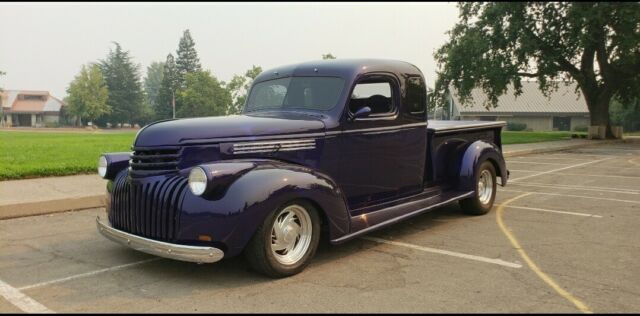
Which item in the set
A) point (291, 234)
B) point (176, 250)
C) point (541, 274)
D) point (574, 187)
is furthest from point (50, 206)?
point (574, 187)

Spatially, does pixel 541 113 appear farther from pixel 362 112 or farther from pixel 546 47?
pixel 362 112

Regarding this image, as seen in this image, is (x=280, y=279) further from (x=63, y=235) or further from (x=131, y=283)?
(x=63, y=235)

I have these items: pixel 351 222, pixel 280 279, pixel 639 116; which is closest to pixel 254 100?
pixel 351 222

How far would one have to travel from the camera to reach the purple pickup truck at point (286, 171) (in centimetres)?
415

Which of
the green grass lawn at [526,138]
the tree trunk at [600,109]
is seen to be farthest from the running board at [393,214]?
the tree trunk at [600,109]

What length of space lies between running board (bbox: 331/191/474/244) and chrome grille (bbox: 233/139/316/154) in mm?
869

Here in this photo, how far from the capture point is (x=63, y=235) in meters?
6.10

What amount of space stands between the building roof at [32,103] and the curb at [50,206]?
7841 cm

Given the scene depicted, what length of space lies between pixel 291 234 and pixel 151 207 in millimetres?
1228

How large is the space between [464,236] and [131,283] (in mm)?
3687

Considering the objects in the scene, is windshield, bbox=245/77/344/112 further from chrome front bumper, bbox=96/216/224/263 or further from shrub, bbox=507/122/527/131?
shrub, bbox=507/122/527/131

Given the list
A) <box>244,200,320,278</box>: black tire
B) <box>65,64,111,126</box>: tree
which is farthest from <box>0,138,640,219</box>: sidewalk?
<box>65,64,111,126</box>: tree

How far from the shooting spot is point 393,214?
561 centimetres

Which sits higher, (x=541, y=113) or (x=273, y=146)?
(x=541, y=113)
